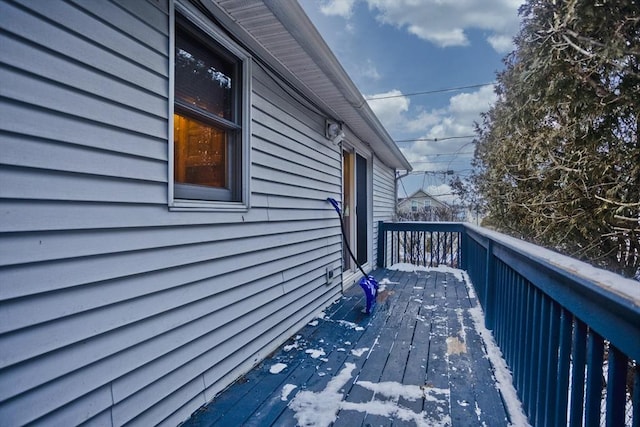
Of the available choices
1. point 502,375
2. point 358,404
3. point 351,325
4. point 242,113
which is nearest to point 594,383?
point 358,404

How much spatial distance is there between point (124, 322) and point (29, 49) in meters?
1.08

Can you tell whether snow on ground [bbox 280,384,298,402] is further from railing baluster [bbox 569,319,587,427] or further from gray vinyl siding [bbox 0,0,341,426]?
railing baluster [bbox 569,319,587,427]

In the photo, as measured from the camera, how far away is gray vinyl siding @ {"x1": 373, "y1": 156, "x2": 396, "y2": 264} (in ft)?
21.8

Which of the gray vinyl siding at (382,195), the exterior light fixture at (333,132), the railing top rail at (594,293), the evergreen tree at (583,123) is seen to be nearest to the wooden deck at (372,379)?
the railing top rail at (594,293)

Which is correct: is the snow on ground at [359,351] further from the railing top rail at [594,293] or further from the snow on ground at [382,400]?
the railing top rail at [594,293]

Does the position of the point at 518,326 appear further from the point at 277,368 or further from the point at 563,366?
the point at 277,368

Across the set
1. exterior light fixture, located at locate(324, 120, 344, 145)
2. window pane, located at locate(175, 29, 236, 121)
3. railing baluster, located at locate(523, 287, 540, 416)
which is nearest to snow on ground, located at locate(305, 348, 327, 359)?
railing baluster, located at locate(523, 287, 540, 416)

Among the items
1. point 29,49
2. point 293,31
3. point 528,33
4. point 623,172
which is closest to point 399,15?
point 528,33

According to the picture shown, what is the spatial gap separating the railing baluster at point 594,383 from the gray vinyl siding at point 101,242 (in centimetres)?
170

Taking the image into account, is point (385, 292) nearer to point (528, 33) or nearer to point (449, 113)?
point (528, 33)

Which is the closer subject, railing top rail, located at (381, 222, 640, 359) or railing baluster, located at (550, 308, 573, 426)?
railing top rail, located at (381, 222, 640, 359)

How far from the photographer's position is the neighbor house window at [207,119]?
6.20 ft

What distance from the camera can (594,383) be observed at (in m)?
1.00

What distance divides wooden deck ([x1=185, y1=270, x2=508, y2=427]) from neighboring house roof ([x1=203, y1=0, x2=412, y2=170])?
2.24 metres
